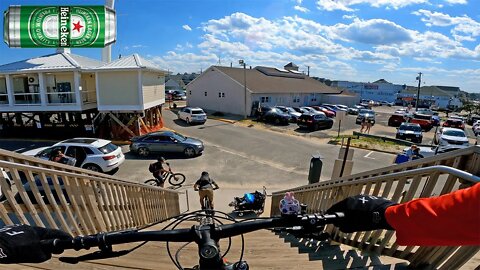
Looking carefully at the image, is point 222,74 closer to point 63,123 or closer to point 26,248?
point 63,123

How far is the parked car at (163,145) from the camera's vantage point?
710 inches

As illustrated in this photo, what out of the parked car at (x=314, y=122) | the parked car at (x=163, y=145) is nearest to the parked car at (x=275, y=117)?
the parked car at (x=314, y=122)

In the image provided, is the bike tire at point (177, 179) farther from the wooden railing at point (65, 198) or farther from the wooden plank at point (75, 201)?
the wooden plank at point (75, 201)

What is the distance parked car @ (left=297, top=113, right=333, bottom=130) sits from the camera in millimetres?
28703

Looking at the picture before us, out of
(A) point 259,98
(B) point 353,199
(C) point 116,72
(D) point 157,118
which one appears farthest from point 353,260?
(A) point 259,98

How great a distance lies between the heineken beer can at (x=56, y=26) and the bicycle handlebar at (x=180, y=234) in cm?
2681

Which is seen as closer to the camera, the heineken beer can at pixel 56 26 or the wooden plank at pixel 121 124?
the wooden plank at pixel 121 124

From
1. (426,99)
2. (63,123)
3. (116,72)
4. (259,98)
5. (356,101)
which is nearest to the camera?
(116,72)

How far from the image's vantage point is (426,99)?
9800cm

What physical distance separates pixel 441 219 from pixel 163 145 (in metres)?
17.5

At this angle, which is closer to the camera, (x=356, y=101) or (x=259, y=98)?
(x=259, y=98)

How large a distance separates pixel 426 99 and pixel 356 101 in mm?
55824

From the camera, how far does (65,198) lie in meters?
4.46

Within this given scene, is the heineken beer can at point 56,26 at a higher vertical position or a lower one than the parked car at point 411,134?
higher
